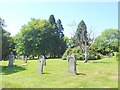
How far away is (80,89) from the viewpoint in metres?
10.2

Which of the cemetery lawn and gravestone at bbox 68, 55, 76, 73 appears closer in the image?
the cemetery lawn

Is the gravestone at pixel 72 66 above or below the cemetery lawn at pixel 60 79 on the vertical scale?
above

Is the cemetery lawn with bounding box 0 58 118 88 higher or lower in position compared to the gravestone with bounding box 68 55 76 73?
lower

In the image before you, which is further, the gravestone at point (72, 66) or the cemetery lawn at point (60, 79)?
the gravestone at point (72, 66)

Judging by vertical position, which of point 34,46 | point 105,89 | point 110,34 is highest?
point 110,34

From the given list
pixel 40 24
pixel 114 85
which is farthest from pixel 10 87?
pixel 40 24

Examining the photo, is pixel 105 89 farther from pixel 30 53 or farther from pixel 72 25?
pixel 30 53

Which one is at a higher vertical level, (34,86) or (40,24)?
(40,24)

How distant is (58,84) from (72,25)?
25.0 m

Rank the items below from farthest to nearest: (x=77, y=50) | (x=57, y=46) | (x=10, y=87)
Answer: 1. (x=57, y=46)
2. (x=77, y=50)
3. (x=10, y=87)

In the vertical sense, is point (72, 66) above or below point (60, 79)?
above

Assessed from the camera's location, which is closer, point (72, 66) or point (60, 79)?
point (60, 79)

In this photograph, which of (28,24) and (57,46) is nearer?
(28,24)

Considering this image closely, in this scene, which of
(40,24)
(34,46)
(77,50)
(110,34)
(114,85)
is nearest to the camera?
(114,85)
